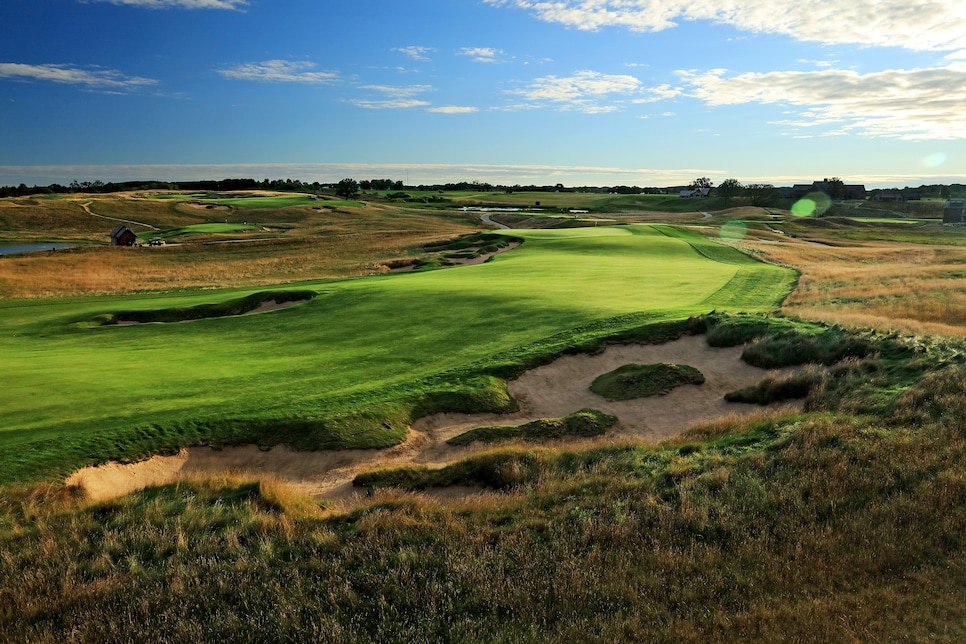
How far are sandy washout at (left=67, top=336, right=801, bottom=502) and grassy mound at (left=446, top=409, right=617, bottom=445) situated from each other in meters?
0.34

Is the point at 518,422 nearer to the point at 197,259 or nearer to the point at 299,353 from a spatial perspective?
the point at 299,353

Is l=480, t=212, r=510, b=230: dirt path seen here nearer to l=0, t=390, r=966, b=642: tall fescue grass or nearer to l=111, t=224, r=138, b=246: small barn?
l=111, t=224, r=138, b=246: small barn

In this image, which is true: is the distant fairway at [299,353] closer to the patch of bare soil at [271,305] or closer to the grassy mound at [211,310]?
the grassy mound at [211,310]

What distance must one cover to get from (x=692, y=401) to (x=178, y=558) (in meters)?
13.4

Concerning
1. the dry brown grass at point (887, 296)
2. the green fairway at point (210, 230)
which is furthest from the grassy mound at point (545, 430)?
the green fairway at point (210, 230)

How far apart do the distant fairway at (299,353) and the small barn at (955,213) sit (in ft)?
316

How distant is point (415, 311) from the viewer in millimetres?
24516

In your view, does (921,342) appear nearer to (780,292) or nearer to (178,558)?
(780,292)

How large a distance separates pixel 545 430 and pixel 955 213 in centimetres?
12729

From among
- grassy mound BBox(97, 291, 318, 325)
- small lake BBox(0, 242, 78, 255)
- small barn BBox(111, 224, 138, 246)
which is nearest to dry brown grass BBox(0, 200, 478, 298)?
small barn BBox(111, 224, 138, 246)

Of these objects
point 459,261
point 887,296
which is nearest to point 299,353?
point 887,296

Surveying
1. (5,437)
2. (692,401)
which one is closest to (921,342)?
(692,401)

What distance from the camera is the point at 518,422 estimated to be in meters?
15.3

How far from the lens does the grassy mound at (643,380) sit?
16.8 meters
